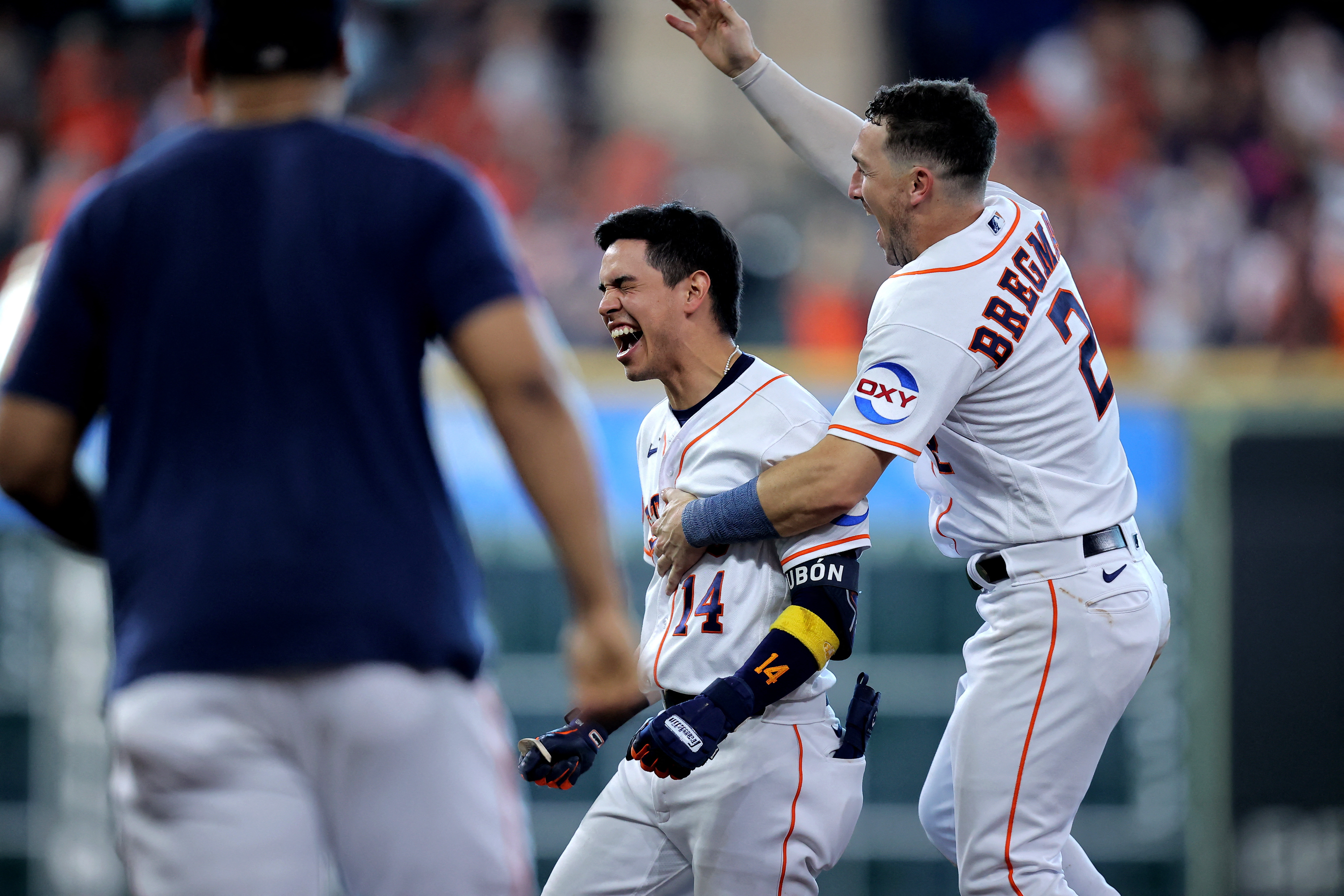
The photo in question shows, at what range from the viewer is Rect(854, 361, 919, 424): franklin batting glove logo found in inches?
122

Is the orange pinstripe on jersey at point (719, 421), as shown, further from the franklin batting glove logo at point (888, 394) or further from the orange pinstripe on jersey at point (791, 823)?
the orange pinstripe on jersey at point (791, 823)

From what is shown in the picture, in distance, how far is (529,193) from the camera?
1118 cm

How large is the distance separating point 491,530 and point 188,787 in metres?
5.93

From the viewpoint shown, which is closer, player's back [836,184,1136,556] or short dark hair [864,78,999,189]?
player's back [836,184,1136,556]

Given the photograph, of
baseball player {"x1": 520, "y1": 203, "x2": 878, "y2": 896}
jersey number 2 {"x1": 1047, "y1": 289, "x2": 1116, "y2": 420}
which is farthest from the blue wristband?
jersey number 2 {"x1": 1047, "y1": 289, "x2": 1116, "y2": 420}

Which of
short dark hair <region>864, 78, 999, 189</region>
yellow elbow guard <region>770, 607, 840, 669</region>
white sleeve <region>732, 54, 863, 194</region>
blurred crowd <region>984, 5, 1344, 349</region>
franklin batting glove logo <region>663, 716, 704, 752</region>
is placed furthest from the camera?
blurred crowd <region>984, 5, 1344, 349</region>

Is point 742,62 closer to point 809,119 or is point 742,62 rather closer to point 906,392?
point 809,119

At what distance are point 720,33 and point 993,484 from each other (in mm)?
1513

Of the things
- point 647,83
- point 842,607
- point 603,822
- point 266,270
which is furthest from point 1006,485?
point 647,83

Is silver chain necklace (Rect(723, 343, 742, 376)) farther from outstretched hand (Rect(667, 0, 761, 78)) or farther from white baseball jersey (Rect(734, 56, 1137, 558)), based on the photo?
outstretched hand (Rect(667, 0, 761, 78))

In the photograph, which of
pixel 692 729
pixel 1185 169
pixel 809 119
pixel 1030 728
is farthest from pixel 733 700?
pixel 1185 169

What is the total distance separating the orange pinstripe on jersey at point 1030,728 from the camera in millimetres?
3113

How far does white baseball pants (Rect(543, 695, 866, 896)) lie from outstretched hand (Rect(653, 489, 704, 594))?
14.8 inches

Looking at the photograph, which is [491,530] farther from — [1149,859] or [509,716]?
[1149,859]
